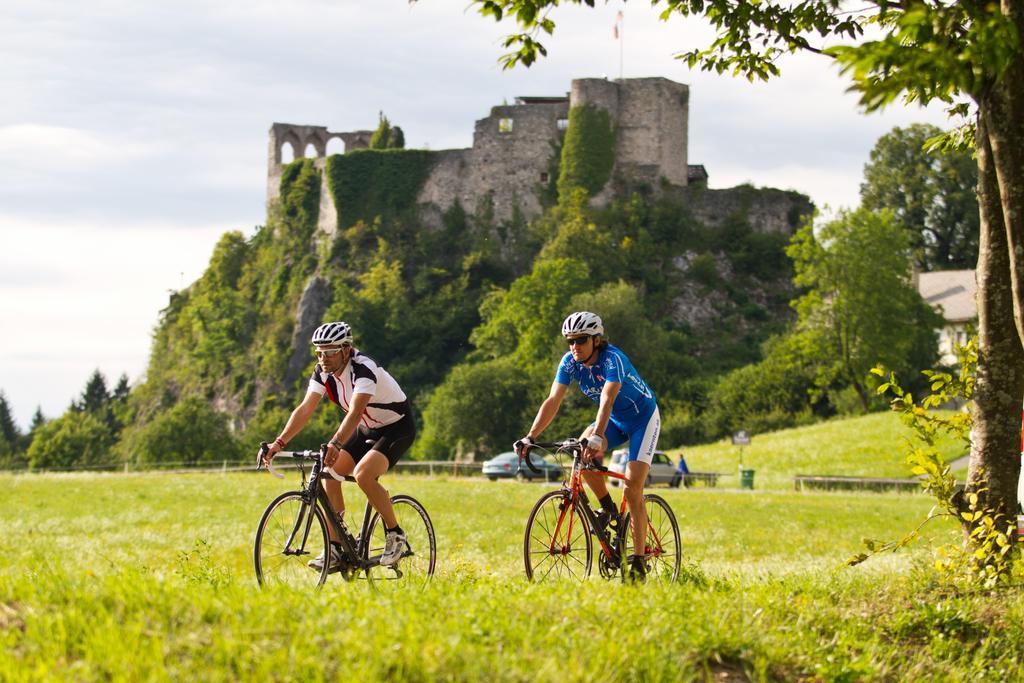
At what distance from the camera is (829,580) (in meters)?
9.62

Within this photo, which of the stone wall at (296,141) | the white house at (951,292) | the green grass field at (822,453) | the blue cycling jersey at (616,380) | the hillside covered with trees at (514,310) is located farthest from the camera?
the stone wall at (296,141)

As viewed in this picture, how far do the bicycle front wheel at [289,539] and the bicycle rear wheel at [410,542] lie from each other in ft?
1.54

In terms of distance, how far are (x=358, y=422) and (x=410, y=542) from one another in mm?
1088

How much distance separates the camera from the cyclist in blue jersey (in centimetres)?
938

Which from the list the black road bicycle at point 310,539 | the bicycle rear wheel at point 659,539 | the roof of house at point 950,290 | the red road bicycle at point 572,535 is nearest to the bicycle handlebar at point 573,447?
the red road bicycle at point 572,535

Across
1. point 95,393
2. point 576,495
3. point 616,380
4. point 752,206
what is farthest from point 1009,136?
point 95,393

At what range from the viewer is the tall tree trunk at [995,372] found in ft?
32.2

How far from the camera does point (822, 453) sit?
173 ft

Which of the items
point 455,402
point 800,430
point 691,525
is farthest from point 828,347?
point 691,525

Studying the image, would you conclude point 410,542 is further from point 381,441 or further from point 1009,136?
point 1009,136

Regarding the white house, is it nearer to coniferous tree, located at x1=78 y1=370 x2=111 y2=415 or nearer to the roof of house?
the roof of house

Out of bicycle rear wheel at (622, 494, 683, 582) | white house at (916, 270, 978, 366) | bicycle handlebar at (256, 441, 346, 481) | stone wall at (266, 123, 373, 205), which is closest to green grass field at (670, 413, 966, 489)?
white house at (916, 270, 978, 366)

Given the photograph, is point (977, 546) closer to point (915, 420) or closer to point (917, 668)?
point (915, 420)

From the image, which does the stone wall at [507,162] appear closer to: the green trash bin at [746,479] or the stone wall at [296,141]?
the stone wall at [296,141]
